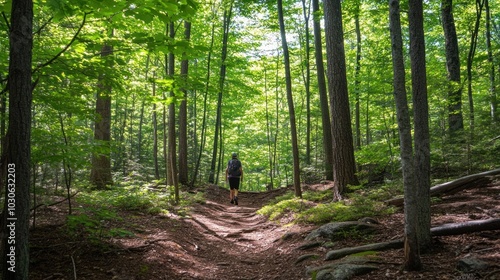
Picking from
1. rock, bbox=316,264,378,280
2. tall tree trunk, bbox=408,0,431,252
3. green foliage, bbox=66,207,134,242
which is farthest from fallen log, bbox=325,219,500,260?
green foliage, bbox=66,207,134,242

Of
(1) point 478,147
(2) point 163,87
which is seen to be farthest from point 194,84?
(1) point 478,147

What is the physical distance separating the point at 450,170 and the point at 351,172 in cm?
350

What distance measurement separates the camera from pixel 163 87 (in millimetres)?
6566

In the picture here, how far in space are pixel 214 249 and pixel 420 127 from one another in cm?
537

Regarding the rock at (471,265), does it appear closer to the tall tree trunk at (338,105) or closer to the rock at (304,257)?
the rock at (304,257)

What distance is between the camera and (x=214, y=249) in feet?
24.7

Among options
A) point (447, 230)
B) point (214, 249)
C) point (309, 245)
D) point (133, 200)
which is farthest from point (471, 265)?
point (133, 200)

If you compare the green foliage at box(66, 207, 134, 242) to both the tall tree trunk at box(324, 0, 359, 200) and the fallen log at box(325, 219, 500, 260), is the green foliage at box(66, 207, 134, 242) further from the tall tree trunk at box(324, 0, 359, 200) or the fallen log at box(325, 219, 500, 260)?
the tall tree trunk at box(324, 0, 359, 200)

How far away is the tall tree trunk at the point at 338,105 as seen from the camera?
9273 mm

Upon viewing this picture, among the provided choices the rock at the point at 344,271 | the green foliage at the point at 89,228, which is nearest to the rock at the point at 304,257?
the rock at the point at 344,271

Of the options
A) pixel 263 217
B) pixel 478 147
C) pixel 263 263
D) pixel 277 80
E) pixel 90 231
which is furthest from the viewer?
pixel 277 80

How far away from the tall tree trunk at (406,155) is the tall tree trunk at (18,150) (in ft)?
13.7

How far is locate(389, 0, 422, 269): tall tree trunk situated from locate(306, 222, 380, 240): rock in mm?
2144

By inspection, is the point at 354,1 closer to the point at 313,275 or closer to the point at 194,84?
the point at 194,84
